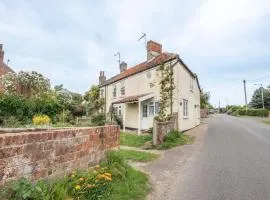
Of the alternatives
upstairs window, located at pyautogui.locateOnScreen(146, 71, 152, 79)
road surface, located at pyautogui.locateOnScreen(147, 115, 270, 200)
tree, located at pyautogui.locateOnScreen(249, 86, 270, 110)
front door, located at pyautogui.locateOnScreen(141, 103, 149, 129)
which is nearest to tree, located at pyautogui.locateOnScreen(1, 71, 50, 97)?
front door, located at pyautogui.locateOnScreen(141, 103, 149, 129)

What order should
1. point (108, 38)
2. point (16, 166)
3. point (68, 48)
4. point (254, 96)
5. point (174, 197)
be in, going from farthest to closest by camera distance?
point (254, 96), point (68, 48), point (108, 38), point (174, 197), point (16, 166)

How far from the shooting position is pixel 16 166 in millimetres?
4555

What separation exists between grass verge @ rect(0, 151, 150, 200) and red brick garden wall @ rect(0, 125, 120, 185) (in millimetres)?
199

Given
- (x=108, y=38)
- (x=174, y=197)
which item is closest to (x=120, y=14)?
(x=108, y=38)

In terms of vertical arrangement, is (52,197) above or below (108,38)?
below

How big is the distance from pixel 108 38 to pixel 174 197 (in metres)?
12.2

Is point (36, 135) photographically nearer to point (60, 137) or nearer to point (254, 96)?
point (60, 137)

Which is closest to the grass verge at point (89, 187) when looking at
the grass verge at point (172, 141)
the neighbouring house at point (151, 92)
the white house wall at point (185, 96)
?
the grass verge at point (172, 141)

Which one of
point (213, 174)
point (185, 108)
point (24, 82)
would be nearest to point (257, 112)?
point (185, 108)

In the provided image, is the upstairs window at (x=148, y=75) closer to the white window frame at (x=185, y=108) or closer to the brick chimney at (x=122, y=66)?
the white window frame at (x=185, y=108)

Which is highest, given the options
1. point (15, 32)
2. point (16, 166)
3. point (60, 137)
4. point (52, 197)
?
point (15, 32)

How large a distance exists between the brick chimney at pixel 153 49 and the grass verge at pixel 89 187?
21.4 meters

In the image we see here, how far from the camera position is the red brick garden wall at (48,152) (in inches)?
174

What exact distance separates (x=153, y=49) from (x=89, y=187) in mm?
24607
